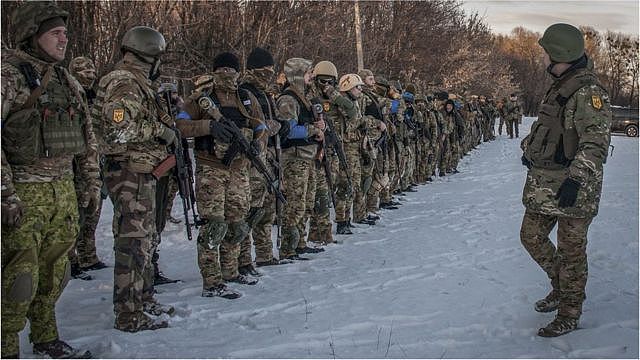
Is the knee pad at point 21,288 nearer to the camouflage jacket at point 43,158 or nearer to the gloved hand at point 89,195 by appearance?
the camouflage jacket at point 43,158

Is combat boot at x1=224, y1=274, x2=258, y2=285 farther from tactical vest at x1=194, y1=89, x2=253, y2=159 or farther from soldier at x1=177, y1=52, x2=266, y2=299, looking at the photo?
tactical vest at x1=194, y1=89, x2=253, y2=159

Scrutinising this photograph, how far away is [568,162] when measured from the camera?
13.3ft

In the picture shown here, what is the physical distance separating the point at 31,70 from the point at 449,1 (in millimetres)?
30077

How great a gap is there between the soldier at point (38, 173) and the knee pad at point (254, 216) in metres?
2.10

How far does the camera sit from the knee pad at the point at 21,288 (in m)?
3.21

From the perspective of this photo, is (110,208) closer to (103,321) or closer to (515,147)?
(103,321)

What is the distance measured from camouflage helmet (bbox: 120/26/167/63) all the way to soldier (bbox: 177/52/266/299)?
708 millimetres

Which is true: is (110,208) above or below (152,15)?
below

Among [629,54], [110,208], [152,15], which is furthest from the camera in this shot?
[629,54]

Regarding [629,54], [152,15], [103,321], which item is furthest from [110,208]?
[629,54]

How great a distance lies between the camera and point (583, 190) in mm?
3924

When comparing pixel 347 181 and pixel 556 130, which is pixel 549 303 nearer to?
pixel 556 130

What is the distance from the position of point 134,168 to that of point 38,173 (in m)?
0.79

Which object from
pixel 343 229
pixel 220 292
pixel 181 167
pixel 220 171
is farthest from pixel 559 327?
pixel 343 229
